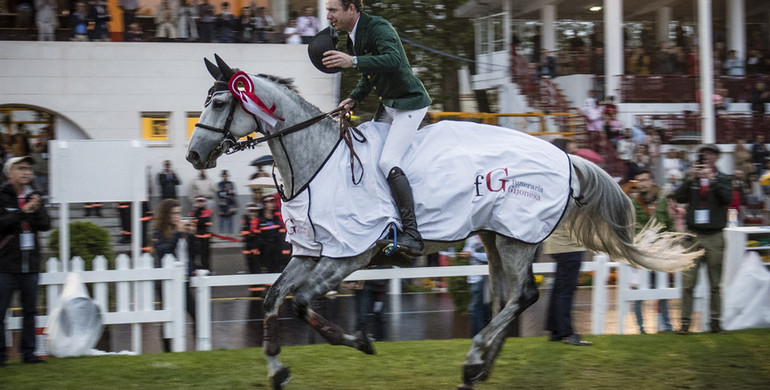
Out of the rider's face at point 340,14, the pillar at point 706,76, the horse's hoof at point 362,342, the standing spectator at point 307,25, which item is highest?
the standing spectator at point 307,25

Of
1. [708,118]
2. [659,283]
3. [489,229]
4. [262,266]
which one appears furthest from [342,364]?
[708,118]

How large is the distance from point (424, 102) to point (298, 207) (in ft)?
4.02

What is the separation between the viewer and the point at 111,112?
20812 millimetres

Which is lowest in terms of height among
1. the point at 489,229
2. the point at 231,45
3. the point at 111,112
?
the point at 489,229

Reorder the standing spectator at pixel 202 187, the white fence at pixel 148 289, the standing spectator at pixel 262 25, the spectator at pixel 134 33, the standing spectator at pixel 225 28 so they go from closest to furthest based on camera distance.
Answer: the white fence at pixel 148 289, the standing spectator at pixel 202 187, the spectator at pixel 134 33, the standing spectator at pixel 225 28, the standing spectator at pixel 262 25

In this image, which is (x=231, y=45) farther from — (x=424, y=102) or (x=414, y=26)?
(x=424, y=102)

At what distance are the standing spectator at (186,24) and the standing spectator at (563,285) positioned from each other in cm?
1509

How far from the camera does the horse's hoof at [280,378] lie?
582cm

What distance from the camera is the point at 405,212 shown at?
5969mm

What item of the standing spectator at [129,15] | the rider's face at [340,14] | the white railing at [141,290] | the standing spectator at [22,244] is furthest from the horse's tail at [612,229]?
the standing spectator at [129,15]

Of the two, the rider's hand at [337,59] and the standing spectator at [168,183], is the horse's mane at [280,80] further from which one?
the standing spectator at [168,183]

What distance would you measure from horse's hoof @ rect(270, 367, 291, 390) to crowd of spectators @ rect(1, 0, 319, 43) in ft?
54.6

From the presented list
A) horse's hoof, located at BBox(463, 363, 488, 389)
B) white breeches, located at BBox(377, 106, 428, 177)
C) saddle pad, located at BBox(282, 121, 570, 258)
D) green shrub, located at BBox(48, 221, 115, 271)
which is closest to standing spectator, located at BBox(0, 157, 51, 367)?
saddle pad, located at BBox(282, 121, 570, 258)

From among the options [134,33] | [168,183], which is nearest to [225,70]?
[168,183]
